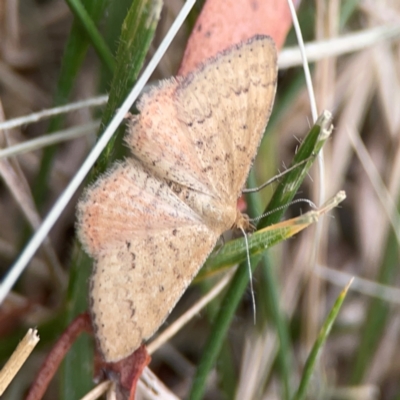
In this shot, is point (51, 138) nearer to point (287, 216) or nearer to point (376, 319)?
point (287, 216)

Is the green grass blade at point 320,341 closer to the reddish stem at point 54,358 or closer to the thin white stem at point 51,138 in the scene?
the reddish stem at point 54,358

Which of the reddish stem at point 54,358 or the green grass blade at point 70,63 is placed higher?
the green grass blade at point 70,63

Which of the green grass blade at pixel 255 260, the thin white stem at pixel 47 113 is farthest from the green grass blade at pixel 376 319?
the thin white stem at pixel 47 113

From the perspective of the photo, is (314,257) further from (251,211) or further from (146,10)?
(146,10)

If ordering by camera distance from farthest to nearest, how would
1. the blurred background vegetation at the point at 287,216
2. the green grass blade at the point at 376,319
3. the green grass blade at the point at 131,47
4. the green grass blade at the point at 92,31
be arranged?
1. the green grass blade at the point at 376,319
2. the blurred background vegetation at the point at 287,216
3. the green grass blade at the point at 92,31
4. the green grass blade at the point at 131,47

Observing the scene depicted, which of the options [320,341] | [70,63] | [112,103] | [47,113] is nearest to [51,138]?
[47,113]

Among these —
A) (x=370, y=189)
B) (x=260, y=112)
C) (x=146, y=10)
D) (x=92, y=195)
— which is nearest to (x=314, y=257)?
(x=370, y=189)

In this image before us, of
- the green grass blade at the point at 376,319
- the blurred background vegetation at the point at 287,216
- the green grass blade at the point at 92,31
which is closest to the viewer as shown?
the green grass blade at the point at 92,31

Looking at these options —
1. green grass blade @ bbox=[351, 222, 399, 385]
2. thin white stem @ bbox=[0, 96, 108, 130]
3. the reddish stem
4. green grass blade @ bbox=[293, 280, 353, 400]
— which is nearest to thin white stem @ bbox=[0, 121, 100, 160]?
thin white stem @ bbox=[0, 96, 108, 130]

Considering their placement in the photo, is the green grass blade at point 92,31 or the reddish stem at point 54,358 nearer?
the reddish stem at point 54,358
